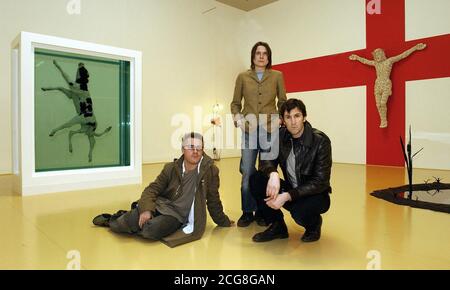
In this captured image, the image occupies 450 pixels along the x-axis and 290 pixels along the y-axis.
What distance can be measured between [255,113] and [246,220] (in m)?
0.79

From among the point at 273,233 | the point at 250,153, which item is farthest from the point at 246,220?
the point at 250,153

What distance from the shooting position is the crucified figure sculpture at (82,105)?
3.94m

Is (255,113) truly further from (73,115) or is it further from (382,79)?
(382,79)

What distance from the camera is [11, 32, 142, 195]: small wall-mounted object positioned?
349cm

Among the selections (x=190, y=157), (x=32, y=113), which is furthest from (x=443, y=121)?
(x=32, y=113)

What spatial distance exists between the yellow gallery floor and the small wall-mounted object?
27.6 inches

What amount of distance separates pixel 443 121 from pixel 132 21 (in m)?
5.77

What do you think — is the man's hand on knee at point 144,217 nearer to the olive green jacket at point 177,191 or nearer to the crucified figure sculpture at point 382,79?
the olive green jacket at point 177,191

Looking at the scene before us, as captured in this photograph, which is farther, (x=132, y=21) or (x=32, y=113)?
(x=132, y=21)

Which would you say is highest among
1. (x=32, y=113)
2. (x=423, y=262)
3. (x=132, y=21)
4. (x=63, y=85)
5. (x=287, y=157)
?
(x=132, y=21)

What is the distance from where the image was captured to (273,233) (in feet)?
6.70

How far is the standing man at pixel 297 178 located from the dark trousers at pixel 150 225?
531 mm

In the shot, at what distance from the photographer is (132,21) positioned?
6.26 metres
